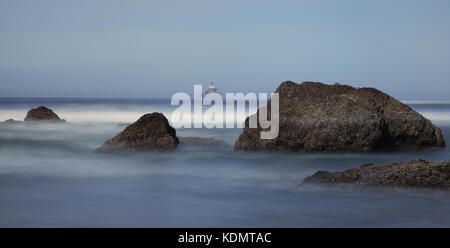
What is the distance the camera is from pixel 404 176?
7199 millimetres

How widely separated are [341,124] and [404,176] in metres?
3.57

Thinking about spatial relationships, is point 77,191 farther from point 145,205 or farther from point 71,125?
point 71,125

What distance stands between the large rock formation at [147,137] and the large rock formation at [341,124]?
5.06 ft

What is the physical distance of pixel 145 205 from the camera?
24.2 ft

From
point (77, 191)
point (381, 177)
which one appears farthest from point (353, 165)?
point (77, 191)

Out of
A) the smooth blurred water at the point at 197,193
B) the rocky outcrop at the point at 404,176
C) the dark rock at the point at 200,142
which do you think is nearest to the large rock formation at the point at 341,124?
the smooth blurred water at the point at 197,193

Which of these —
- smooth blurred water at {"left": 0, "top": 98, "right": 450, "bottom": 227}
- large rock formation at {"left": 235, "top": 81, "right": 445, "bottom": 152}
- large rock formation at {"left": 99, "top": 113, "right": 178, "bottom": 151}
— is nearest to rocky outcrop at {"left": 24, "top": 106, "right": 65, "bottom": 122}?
smooth blurred water at {"left": 0, "top": 98, "right": 450, "bottom": 227}

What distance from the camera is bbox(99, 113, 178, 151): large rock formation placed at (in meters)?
11.6

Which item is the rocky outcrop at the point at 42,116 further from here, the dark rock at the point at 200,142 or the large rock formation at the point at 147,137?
the large rock formation at the point at 147,137

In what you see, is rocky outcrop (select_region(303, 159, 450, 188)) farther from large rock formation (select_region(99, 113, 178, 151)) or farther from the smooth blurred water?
large rock formation (select_region(99, 113, 178, 151))

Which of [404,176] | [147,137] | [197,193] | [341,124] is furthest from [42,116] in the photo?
[404,176]

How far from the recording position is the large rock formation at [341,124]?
35.3ft

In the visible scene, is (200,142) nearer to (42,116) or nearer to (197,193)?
(197,193)
